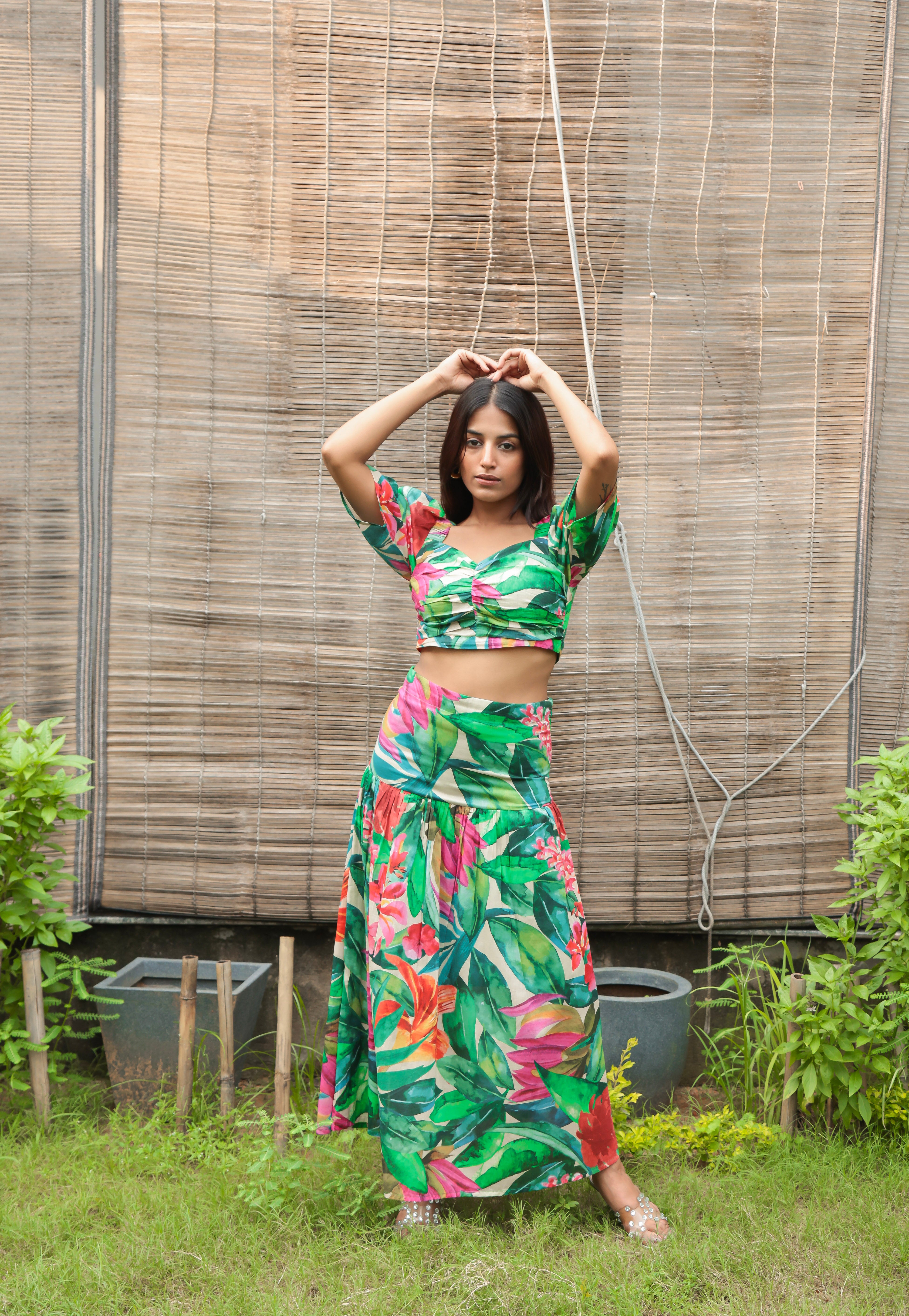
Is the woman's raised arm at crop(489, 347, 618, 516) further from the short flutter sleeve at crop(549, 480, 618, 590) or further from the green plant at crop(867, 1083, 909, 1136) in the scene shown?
the green plant at crop(867, 1083, 909, 1136)

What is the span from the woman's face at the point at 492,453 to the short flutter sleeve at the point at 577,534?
0.49ft

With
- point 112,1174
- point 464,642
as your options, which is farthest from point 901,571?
point 112,1174

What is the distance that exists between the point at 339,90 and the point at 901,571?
2.34 metres

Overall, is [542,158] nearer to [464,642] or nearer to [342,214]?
[342,214]

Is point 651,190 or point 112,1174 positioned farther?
point 651,190

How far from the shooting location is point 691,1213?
234 cm

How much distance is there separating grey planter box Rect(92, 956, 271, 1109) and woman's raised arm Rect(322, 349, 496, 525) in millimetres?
1486

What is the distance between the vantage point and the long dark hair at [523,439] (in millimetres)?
2395

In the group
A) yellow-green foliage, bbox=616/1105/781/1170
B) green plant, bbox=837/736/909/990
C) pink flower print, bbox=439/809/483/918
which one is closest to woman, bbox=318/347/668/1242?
pink flower print, bbox=439/809/483/918

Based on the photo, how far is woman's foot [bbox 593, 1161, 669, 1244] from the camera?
7.43ft

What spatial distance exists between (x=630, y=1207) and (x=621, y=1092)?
48cm

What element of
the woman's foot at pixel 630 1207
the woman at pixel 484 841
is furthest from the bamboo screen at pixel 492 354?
the woman's foot at pixel 630 1207

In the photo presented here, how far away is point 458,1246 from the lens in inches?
86.8

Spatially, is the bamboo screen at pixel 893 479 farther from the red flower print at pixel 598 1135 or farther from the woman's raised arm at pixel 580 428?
the red flower print at pixel 598 1135
